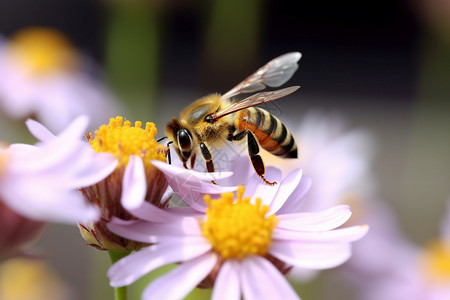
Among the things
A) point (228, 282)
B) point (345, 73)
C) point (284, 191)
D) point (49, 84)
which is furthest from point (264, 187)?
point (345, 73)

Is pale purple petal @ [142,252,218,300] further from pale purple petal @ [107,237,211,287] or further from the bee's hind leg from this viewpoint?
the bee's hind leg

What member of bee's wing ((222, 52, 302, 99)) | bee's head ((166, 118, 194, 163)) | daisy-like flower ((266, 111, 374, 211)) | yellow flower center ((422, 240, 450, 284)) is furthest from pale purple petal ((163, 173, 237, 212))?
yellow flower center ((422, 240, 450, 284))

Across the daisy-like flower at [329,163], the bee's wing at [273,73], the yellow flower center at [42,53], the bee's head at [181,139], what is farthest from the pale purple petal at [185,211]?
the yellow flower center at [42,53]

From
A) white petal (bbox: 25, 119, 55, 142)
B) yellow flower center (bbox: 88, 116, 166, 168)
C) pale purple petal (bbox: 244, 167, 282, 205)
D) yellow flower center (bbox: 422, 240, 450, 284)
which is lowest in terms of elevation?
yellow flower center (bbox: 422, 240, 450, 284)

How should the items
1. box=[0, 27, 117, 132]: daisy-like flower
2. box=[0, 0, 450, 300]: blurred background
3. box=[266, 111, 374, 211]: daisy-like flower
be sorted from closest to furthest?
box=[266, 111, 374, 211]: daisy-like flower
box=[0, 27, 117, 132]: daisy-like flower
box=[0, 0, 450, 300]: blurred background

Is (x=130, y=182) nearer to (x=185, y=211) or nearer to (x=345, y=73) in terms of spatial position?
(x=185, y=211)

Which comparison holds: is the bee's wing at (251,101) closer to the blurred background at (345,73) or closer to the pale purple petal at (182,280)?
the pale purple petal at (182,280)
